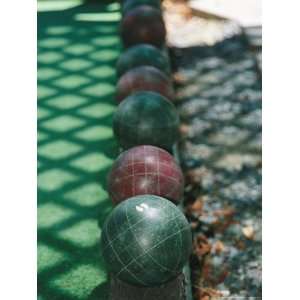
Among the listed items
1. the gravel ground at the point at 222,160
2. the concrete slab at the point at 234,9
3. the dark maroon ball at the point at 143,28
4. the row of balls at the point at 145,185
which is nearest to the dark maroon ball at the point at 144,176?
the row of balls at the point at 145,185

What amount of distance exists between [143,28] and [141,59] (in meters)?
0.74

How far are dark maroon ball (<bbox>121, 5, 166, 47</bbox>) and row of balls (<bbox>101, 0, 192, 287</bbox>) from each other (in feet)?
0.95

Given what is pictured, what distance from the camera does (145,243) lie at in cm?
306

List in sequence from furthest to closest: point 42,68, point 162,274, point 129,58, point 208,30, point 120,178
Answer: point 208,30 → point 42,68 → point 129,58 → point 120,178 → point 162,274

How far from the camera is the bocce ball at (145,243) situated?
3.06 meters

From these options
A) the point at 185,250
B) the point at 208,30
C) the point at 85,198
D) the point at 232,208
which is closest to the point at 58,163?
the point at 85,198

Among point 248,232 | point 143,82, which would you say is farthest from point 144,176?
point 143,82

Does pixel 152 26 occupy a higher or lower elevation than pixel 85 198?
higher

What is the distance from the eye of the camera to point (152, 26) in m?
5.66

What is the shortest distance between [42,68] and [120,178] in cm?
264

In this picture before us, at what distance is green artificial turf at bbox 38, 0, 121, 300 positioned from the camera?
3.64 m

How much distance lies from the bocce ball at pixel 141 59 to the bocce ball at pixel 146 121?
760 mm

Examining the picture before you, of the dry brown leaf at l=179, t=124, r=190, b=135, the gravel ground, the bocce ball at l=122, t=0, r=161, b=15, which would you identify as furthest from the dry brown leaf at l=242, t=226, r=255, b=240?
the bocce ball at l=122, t=0, r=161, b=15

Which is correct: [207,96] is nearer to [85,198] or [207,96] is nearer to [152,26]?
[152,26]
